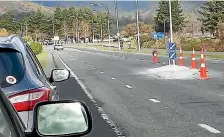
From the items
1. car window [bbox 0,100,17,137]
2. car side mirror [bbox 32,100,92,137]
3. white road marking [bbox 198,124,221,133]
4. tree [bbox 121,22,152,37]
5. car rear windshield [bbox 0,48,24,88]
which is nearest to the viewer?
car window [bbox 0,100,17,137]

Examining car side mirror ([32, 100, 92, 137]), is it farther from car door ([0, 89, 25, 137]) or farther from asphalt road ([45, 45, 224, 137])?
asphalt road ([45, 45, 224, 137])

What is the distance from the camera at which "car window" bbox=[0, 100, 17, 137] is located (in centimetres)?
280

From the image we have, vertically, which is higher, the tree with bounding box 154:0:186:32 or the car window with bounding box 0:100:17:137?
the tree with bounding box 154:0:186:32

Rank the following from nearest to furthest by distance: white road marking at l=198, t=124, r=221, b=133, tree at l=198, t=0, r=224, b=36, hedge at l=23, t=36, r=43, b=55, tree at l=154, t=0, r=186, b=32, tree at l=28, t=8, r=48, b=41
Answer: white road marking at l=198, t=124, r=221, b=133
hedge at l=23, t=36, r=43, b=55
tree at l=198, t=0, r=224, b=36
tree at l=154, t=0, r=186, b=32
tree at l=28, t=8, r=48, b=41

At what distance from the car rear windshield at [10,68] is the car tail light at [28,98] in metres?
0.14

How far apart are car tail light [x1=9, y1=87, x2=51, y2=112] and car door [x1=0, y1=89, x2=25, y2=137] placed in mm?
1400

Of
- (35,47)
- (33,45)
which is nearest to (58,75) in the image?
(33,45)

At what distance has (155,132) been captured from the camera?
934 cm

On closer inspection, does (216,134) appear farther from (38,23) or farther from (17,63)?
A: (38,23)

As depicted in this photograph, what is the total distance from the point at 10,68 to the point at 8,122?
188 cm

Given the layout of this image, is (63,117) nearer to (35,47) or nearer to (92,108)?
(92,108)

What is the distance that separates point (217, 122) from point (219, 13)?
300 ft

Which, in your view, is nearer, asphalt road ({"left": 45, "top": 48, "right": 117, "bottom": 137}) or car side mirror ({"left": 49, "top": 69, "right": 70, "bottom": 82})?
car side mirror ({"left": 49, "top": 69, "right": 70, "bottom": 82})

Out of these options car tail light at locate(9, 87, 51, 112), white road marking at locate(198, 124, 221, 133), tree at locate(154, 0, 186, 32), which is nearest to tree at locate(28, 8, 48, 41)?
tree at locate(154, 0, 186, 32)
